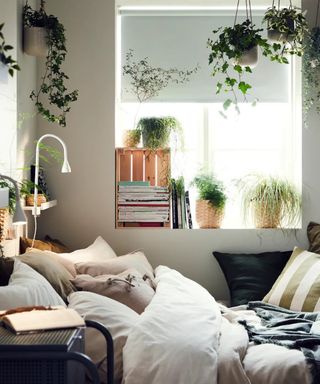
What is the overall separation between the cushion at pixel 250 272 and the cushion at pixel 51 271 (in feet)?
4.76

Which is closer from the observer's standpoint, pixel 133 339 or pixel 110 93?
pixel 133 339

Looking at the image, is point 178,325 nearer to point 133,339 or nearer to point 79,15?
point 133,339

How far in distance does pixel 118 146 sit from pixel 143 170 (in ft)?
0.84

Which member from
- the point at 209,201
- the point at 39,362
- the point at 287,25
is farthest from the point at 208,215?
the point at 39,362

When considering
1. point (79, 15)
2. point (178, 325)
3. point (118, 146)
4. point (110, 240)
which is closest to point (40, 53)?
point (79, 15)

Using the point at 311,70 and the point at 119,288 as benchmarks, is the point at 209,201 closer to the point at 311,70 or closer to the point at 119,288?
the point at 311,70

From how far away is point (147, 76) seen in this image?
5.44 m

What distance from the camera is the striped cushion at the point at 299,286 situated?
4.67 m

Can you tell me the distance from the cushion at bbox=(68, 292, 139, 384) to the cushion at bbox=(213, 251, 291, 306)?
1.53 meters

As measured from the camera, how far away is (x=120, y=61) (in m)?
5.48

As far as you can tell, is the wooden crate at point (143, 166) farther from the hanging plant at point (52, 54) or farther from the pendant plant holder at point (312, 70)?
the pendant plant holder at point (312, 70)

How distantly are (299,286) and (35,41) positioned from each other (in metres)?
2.31

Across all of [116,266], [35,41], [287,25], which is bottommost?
[116,266]

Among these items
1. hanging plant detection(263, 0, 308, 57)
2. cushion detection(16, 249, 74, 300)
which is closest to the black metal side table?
cushion detection(16, 249, 74, 300)
